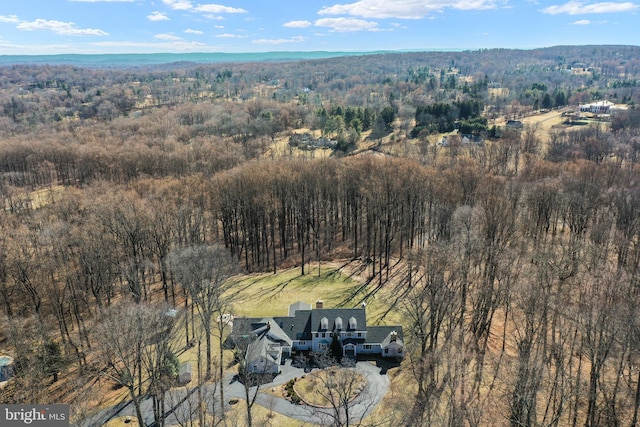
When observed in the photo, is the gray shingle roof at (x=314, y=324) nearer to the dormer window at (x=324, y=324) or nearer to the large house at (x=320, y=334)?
the large house at (x=320, y=334)

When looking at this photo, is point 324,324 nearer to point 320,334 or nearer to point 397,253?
point 320,334

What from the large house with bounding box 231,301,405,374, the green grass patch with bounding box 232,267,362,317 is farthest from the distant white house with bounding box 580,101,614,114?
the large house with bounding box 231,301,405,374

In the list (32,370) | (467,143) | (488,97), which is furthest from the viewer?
(488,97)

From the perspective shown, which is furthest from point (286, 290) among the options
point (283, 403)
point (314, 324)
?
point (283, 403)

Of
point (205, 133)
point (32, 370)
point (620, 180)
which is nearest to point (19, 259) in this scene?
point (32, 370)

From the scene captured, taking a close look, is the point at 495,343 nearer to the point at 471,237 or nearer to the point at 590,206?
the point at 471,237

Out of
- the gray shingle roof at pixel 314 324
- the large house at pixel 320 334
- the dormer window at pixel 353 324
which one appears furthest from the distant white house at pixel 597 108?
the dormer window at pixel 353 324

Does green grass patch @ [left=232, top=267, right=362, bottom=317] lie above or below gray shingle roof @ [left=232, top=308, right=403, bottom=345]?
below

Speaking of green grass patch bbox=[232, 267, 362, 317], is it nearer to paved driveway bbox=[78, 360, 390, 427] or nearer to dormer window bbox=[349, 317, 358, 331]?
dormer window bbox=[349, 317, 358, 331]
